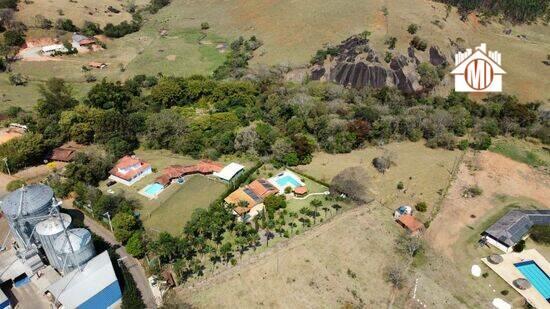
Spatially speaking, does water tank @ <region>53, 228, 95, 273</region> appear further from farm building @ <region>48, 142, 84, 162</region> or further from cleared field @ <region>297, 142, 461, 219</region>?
cleared field @ <region>297, 142, 461, 219</region>

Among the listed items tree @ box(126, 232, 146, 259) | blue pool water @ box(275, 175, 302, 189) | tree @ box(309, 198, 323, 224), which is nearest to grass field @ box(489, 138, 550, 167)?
tree @ box(309, 198, 323, 224)

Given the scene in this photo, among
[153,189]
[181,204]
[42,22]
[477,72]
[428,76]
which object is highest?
[42,22]

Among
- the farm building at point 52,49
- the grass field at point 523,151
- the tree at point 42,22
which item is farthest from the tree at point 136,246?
the tree at point 42,22

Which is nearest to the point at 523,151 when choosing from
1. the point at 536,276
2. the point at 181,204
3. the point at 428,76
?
the point at 428,76

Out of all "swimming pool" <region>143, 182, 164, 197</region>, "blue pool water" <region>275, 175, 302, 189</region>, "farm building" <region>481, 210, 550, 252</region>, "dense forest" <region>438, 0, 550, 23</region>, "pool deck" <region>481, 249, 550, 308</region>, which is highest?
"dense forest" <region>438, 0, 550, 23</region>

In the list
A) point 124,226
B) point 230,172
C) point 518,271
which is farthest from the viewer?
point 230,172

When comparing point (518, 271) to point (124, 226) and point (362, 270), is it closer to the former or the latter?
point (362, 270)
